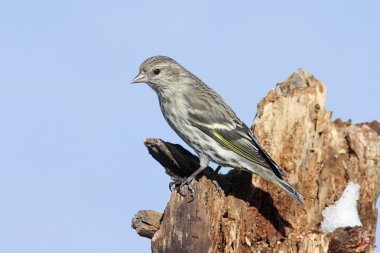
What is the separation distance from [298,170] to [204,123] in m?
1.69

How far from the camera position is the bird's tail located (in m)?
11.6

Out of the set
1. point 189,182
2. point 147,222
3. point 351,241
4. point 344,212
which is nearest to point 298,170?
point 344,212

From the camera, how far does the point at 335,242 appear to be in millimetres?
11570

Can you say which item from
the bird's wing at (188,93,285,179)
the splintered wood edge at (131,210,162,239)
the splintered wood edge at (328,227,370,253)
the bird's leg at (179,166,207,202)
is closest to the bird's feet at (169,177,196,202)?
the bird's leg at (179,166,207,202)

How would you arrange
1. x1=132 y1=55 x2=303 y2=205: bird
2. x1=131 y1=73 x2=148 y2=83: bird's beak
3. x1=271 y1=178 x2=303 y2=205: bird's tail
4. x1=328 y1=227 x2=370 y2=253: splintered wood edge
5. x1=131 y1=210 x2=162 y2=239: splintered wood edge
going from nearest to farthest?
x1=328 y1=227 x2=370 y2=253: splintered wood edge, x1=271 y1=178 x2=303 y2=205: bird's tail, x1=131 y1=210 x2=162 y2=239: splintered wood edge, x1=132 y1=55 x2=303 y2=205: bird, x1=131 y1=73 x2=148 y2=83: bird's beak

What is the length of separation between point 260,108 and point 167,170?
179 centimetres

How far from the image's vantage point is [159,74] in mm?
13398

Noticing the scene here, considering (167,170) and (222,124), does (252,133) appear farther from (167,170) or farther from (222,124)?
(167,170)

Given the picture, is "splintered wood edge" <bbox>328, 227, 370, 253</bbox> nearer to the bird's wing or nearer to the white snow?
the white snow

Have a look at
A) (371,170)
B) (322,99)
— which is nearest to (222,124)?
(322,99)

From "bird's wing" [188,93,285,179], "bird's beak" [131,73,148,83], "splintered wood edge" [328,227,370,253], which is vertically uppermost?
"bird's beak" [131,73,148,83]

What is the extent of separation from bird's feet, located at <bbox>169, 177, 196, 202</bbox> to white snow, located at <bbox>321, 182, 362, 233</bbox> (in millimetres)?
2282

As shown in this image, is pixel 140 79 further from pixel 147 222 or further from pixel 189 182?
pixel 147 222

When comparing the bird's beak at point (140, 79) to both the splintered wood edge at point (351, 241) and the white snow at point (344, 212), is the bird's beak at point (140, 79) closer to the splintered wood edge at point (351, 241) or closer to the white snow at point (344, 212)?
the white snow at point (344, 212)
